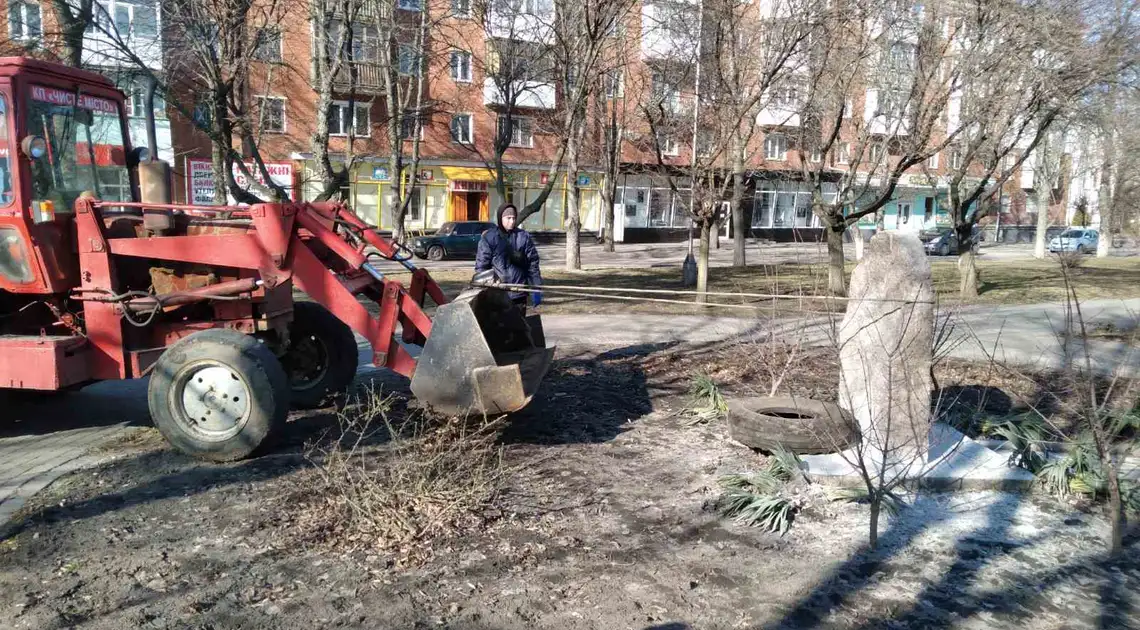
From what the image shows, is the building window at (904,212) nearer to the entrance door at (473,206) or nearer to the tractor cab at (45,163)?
the entrance door at (473,206)

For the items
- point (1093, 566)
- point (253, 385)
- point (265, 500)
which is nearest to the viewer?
point (1093, 566)

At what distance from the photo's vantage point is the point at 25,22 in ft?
48.6

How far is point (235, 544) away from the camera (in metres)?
4.30

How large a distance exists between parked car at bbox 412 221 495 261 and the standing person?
25.1 meters

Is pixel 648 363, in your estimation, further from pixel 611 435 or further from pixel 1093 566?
pixel 1093 566

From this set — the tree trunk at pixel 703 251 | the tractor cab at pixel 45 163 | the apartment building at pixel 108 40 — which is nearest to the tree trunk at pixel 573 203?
the tree trunk at pixel 703 251

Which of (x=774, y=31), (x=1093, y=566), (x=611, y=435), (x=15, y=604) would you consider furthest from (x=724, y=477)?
(x=774, y=31)

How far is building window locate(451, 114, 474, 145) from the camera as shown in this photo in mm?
39219

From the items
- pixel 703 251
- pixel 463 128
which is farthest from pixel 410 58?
pixel 463 128

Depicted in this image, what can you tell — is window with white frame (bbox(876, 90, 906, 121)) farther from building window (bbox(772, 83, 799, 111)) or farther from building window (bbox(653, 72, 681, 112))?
building window (bbox(653, 72, 681, 112))

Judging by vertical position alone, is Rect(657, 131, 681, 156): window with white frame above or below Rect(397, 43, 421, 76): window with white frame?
below

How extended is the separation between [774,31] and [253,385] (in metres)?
10.1

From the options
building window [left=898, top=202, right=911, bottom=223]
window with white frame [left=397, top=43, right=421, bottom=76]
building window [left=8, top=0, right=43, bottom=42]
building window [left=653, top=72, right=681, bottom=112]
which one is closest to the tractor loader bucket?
building window [left=653, top=72, right=681, bottom=112]

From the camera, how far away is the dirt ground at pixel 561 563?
3.61m
